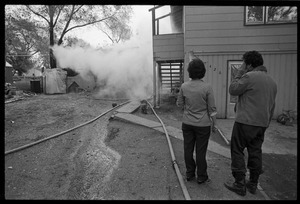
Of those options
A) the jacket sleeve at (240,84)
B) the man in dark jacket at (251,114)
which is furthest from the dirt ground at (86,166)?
the jacket sleeve at (240,84)

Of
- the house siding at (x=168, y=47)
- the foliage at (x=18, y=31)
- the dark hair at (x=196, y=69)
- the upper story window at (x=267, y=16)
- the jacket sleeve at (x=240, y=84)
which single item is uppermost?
the upper story window at (x=267, y=16)

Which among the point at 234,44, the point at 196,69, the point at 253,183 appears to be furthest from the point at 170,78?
the point at 253,183

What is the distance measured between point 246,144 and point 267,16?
5.47m

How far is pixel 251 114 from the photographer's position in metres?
2.60

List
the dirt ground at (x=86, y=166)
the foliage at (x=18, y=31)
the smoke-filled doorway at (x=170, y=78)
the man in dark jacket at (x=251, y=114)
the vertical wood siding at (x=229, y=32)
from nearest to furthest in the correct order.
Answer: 1. the foliage at (x=18, y=31)
2. the dirt ground at (x=86, y=166)
3. the man in dark jacket at (x=251, y=114)
4. the vertical wood siding at (x=229, y=32)
5. the smoke-filled doorway at (x=170, y=78)

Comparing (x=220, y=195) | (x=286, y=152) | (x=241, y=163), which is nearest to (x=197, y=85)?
(x=241, y=163)

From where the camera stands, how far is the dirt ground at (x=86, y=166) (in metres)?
2.21

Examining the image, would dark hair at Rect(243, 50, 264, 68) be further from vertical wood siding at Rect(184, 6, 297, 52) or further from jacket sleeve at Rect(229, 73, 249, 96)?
vertical wood siding at Rect(184, 6, 297, 52)

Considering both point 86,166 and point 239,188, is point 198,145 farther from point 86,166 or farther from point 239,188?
point 86,166

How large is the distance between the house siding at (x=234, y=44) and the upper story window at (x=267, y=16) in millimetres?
149

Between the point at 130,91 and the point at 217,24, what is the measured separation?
262 inches

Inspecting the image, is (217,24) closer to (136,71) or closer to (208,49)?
(208,49)

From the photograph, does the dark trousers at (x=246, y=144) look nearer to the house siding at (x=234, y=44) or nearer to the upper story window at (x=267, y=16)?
the house siding at (x=234, y=44)

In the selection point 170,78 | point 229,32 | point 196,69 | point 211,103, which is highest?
point 229,32
